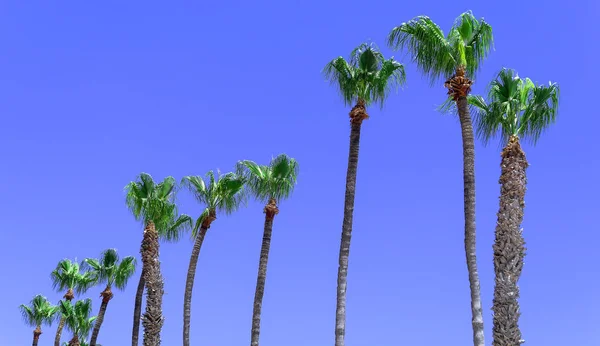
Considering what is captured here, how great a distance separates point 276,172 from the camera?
3669 centimetres

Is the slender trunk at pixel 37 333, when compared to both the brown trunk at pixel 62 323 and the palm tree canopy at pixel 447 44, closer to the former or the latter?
the brown trunk at pixel 62 323

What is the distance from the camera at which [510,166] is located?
24.9m

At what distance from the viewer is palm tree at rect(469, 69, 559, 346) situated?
74.0 feet

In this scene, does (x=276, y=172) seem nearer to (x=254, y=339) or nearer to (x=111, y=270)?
(x=254, y=339)

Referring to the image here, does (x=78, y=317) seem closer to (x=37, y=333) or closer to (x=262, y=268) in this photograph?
(x=37, y=333)

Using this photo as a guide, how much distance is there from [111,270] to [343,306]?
28877 millimetres

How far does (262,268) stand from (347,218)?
20.8 ft

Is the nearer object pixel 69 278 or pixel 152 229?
pixel 152 229

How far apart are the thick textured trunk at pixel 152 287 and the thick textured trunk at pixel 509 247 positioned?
20400 millimetres

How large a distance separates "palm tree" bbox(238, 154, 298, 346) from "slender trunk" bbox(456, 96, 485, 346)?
11854 millimetres

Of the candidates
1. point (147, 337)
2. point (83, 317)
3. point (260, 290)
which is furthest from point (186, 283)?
point (83, 317)

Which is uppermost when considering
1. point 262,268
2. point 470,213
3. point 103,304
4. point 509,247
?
point 103,304

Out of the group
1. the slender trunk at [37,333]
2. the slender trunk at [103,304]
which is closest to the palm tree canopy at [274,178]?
the slender trunk at [103,304]

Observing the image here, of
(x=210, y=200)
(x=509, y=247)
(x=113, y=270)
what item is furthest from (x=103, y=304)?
(x=509, y=247)
